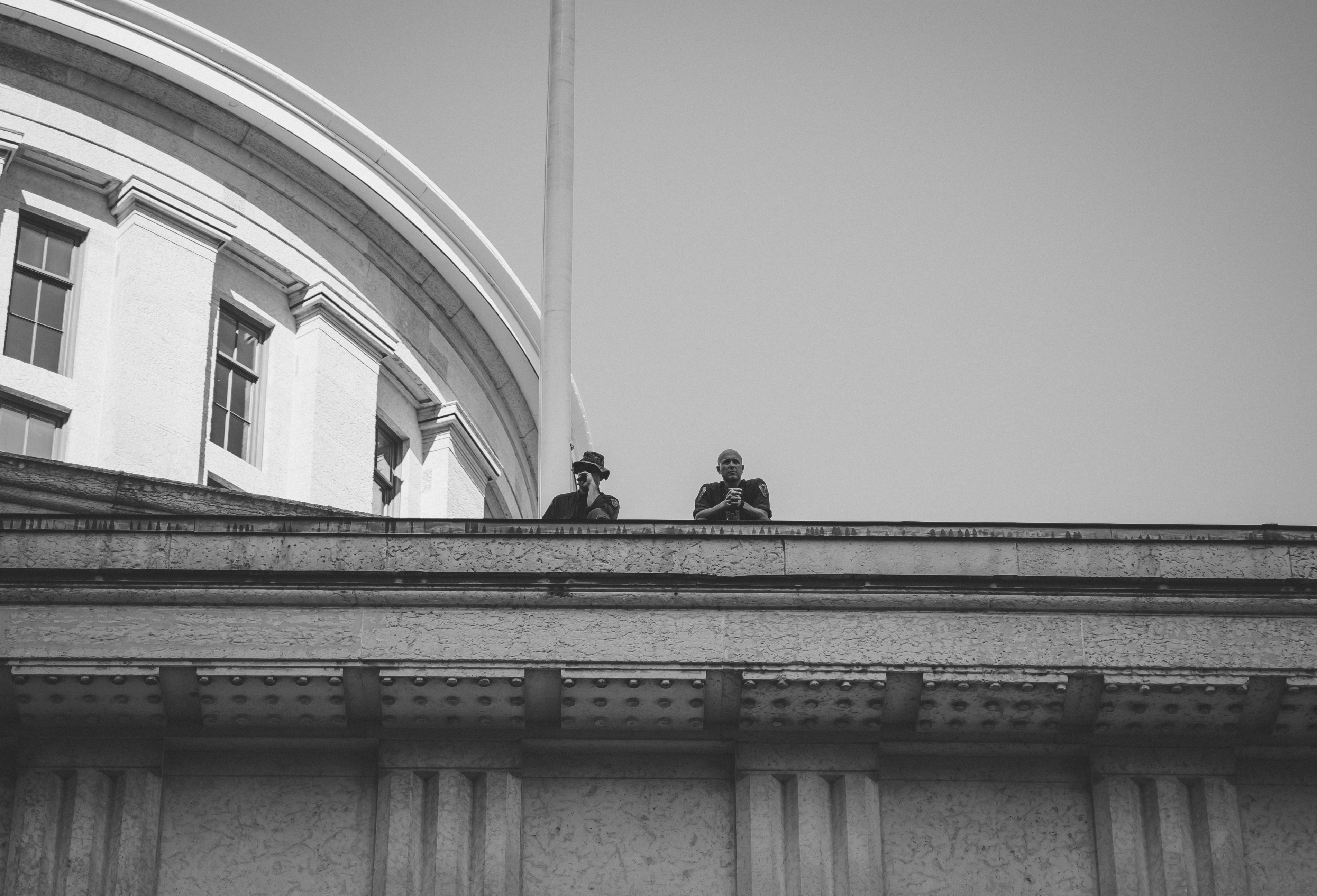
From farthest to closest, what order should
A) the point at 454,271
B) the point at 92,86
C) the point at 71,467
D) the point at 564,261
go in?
1. the point at 454,271
2. the point at 92,86
3. the point at 564,261
4. the point at 71,467

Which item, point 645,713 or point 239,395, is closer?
point 645,713

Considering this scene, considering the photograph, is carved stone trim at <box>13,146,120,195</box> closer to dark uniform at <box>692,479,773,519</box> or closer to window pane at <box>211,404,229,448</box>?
window pane at <box>211,404,229,448</box>

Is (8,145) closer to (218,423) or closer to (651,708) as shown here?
(218,423)

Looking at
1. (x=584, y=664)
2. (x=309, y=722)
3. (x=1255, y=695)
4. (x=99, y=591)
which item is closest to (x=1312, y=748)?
(x=1255, y=695)

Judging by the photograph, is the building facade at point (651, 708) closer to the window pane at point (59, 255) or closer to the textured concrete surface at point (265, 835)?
the textured concrete surface at point (265, 835)

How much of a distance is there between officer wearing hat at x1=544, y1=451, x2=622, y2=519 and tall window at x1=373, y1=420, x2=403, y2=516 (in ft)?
57.6

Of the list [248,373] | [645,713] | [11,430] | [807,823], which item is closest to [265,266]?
[248,373]

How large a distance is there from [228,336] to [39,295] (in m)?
3.22

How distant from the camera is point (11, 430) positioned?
1283 inches

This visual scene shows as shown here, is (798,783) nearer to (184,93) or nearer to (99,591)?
(99,591)

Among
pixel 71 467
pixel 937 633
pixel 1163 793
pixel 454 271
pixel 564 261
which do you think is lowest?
pixel 1163 793

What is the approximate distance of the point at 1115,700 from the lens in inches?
707

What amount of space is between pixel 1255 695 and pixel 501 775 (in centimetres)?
564

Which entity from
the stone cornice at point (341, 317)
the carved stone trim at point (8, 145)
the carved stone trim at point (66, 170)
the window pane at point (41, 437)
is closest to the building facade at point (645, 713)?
the window pane at point (41, 437)
